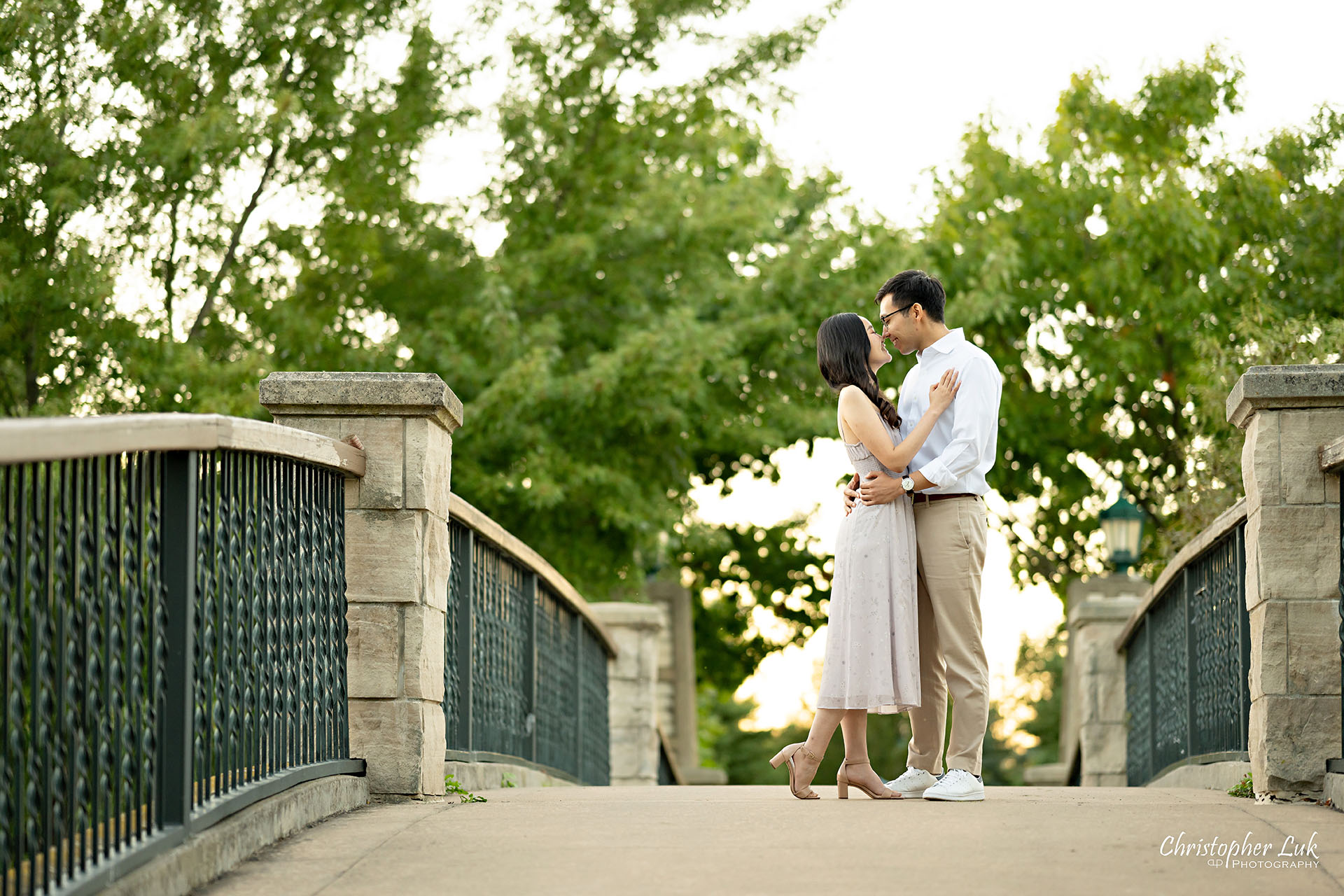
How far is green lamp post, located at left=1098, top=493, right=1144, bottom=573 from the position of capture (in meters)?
14.2

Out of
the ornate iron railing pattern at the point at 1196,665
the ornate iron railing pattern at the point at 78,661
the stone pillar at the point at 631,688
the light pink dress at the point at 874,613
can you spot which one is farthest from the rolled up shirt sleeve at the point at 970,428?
the stone pillar at the point at 631,688

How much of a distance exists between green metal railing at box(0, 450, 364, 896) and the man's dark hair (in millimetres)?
2234

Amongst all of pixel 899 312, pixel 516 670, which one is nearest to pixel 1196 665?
pixel 899 312

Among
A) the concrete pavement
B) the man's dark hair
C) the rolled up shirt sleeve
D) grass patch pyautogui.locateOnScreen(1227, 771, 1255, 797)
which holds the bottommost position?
grass patch pyautogui.locateOnScreen(1227, 771, 1255, 797)

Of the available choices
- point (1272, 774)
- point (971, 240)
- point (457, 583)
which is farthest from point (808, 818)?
point (971, 240)

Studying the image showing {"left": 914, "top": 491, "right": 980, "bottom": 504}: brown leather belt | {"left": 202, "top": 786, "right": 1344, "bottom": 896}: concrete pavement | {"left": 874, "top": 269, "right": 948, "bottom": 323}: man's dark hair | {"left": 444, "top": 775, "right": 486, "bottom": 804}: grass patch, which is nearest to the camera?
{"left": 202, "top": 786, "right": 1344, "bottom": 896}: concrete pavement

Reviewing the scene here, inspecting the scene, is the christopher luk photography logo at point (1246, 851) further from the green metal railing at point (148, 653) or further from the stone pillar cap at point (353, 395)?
the stone pillar cap at point (353, 395)

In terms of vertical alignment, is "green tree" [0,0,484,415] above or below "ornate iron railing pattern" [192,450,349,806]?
above

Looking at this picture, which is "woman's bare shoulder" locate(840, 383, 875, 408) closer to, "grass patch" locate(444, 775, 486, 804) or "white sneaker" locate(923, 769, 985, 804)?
"white sneaker" locate(923, 769, 985, 804)

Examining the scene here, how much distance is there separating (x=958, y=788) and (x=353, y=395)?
259 cm

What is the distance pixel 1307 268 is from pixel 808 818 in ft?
49.1

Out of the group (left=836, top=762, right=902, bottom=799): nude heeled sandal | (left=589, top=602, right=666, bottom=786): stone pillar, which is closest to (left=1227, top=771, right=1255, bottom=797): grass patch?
(left=836, top=762, right=902, bottom=799): nude heeled sandal

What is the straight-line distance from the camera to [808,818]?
15.1 feet

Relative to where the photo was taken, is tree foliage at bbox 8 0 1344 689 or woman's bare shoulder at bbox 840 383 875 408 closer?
woman's bare shoulder at bbox 840 383 875 408
